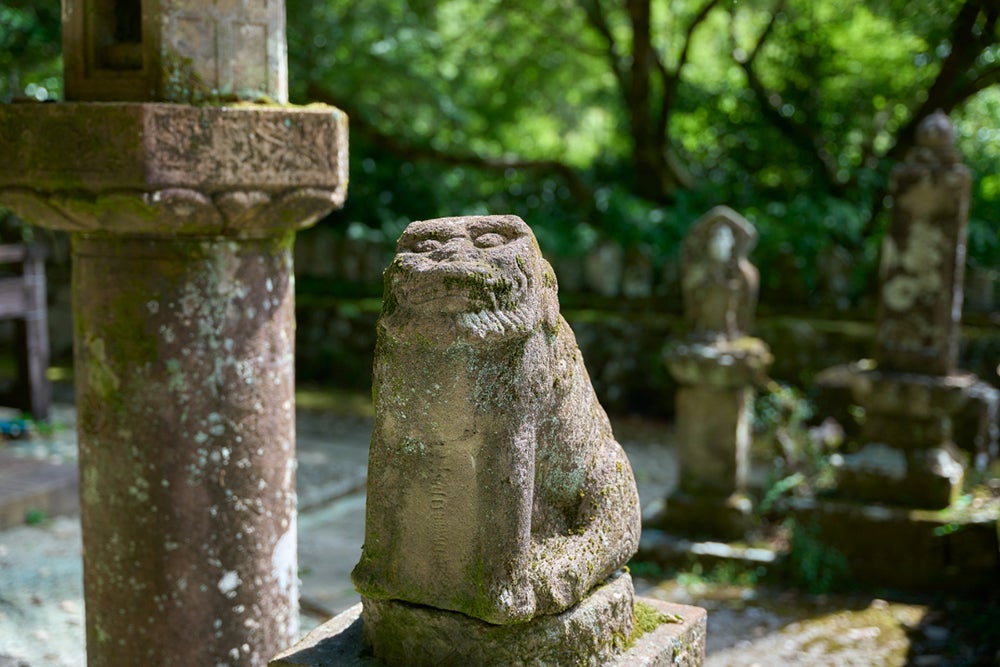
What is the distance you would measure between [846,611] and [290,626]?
133 inches

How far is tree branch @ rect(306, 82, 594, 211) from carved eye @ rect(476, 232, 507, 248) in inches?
329

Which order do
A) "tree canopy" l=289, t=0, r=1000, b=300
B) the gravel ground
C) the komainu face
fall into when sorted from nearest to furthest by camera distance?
the komainu face
the gravel ground
"tree canopy" l=289, t=0, r=1000, b=300

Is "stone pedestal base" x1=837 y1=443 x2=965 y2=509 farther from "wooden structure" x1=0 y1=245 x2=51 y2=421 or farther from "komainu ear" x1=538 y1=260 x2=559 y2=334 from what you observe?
"wooden structure" x1=0 y1=245 x2=51 y2=421

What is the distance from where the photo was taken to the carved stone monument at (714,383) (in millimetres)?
6207

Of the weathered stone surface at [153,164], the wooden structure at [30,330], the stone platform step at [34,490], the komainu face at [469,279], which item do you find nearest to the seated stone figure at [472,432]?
the komainu face at [469,279]

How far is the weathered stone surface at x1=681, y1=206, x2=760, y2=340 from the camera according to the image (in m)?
6.23

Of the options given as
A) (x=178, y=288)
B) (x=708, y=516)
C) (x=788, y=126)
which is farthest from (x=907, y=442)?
(x=788, y=126)

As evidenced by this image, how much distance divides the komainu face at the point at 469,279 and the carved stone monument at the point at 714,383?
397cm

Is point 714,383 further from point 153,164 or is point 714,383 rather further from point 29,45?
point 29,45

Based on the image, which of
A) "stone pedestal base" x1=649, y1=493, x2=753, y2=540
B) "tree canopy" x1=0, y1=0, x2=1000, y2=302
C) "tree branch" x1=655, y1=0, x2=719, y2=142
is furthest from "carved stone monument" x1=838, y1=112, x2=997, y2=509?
"tree branch" x1=655, y1=0, x2=719, y2=142

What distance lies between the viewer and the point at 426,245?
231 centimetres

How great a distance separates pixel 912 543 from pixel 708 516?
3.81 ft

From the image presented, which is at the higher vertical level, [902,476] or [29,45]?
[29,45]

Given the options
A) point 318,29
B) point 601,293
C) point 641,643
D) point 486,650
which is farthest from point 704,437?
point 318,29
